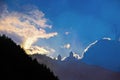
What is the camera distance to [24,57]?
180 ft

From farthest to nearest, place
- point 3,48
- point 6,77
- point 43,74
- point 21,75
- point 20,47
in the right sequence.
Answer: point 20,47 → point 43,74 → point 3,48 → point 21,75 → point 6,77

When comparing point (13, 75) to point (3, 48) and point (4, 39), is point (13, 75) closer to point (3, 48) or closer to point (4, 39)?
point (3, 48)

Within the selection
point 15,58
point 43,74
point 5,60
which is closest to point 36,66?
point 43,74

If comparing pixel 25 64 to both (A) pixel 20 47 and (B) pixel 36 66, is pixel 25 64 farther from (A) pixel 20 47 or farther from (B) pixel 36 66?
(A) pixel 20 47

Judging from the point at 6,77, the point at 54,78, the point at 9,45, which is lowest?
the point at 6,77

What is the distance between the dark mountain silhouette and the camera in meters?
45.0

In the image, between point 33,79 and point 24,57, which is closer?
point 33,79

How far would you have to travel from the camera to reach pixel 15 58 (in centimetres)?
5125

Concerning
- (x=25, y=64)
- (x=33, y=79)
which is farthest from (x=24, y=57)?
(x=33, y=79)

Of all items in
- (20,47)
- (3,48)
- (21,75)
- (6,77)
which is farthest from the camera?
(20,47)

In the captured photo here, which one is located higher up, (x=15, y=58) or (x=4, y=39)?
(x=4, y=39)

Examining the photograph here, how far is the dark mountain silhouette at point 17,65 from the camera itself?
1772 inches

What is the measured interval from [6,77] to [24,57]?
42.0 feet

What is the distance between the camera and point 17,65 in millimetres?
49438
